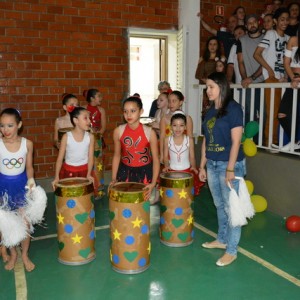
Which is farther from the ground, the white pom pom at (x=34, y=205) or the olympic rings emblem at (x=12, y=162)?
the olympic rings emblem at (x=12, y=162)

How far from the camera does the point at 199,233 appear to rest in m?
4.27

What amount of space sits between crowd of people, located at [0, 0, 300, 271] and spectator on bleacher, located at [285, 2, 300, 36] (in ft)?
0.04

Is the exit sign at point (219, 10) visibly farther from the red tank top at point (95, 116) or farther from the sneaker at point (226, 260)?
the sneaker at point (226, 260)

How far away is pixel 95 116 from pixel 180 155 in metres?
1.95

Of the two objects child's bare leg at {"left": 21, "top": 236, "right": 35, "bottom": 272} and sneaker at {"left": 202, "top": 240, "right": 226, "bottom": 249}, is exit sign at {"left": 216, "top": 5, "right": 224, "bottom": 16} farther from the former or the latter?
child's bare leg at {"left": 21, "top": 236, "right": 35, "bottom": 272}

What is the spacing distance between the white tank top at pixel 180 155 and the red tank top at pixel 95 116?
1785 millimetres

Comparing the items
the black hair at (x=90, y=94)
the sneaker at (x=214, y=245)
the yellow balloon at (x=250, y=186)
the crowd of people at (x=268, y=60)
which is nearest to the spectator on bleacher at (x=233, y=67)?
the crowd of people at (x=268, y=60)

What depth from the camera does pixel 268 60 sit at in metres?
5.19

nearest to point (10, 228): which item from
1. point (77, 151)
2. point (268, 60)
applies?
point (77, 151)

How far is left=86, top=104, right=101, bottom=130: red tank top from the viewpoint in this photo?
5.80m

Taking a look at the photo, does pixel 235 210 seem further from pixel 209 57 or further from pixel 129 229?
pixel 209 57

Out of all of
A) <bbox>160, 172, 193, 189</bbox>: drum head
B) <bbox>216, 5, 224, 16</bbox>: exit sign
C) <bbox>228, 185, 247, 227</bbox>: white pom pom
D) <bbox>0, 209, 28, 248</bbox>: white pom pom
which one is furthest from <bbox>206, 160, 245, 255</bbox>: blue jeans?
<bbox>216, 5, 224, 16</bbox>: exit sign

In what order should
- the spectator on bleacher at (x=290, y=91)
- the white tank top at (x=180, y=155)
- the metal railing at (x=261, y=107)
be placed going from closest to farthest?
the white tank top at (x=180, y=155) → the spectator on bleacher at (x=290, y=91) → the metal railing at (x=261, y=107)

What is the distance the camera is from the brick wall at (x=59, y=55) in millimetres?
5754
